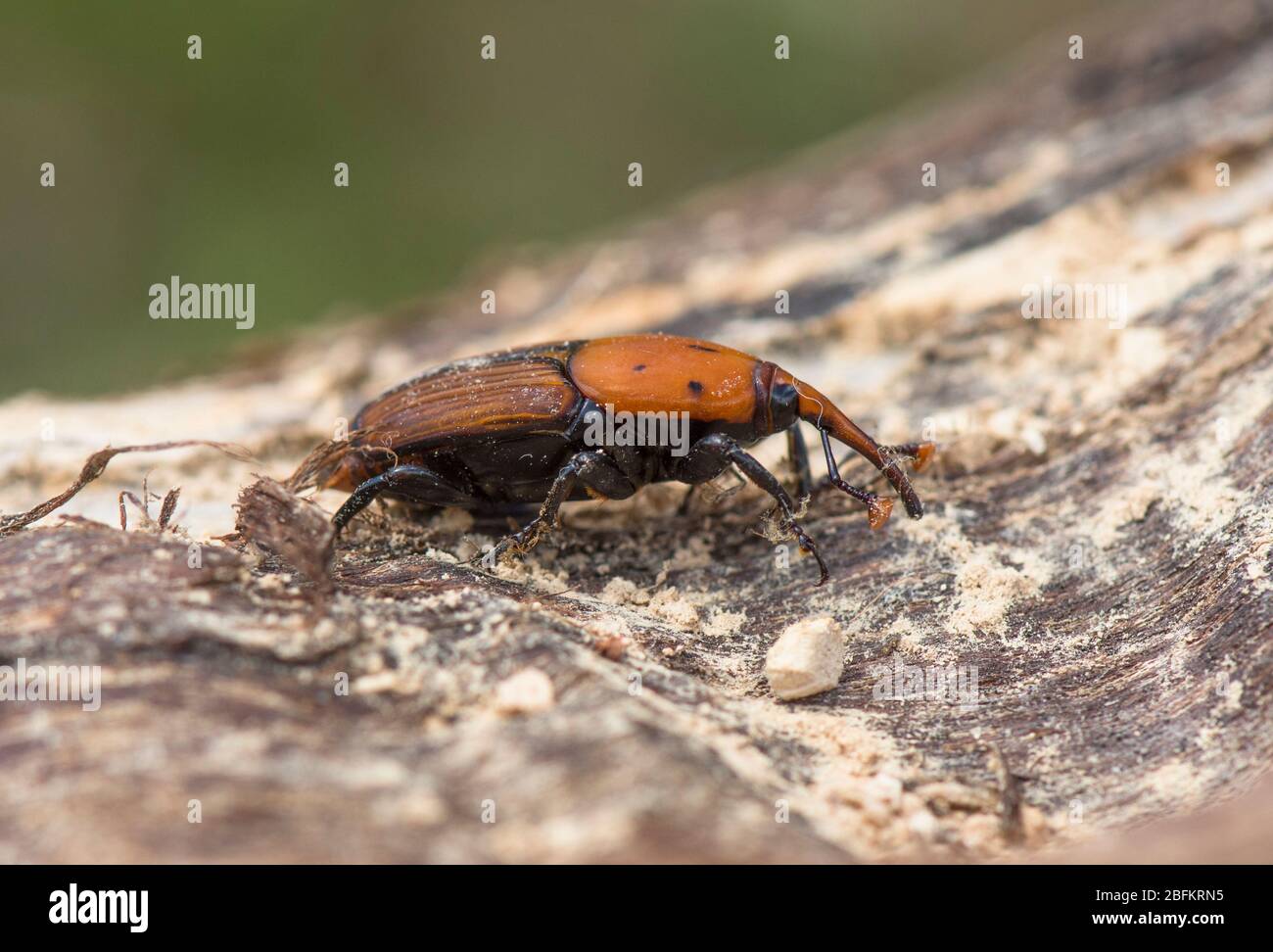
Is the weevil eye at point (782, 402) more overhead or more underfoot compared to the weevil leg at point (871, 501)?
more overhead

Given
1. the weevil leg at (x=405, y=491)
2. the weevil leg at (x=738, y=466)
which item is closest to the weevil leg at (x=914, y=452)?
the weevil leg at (x=738, y=466)

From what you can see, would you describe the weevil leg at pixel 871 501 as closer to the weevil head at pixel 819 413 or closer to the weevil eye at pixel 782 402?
the weevil head at pixel 819 413

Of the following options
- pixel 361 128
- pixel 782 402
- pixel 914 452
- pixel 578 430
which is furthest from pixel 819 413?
pixel 361 128

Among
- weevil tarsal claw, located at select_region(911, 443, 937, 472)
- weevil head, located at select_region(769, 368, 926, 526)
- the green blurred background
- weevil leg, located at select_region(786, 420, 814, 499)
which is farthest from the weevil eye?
the green blurred background

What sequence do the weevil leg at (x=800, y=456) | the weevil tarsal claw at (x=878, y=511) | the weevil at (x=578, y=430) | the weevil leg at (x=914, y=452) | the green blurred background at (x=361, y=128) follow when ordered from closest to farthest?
the weevil tarsal claw at (x=878, y=511), the weevil at (x=578, y=430), the weevil leg at (x=914, y=452), the weevil leg at (x=800, y=456), the green blurred background at (x=361, y=128)

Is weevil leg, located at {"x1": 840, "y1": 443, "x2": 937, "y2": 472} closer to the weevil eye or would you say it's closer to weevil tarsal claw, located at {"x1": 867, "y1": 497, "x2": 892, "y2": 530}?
weevil tarsal claw, located at {"x1": 867, "y1": 497, "x2": 892, "y2": 530}

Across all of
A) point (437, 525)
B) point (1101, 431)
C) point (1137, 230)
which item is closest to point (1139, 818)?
point (1101, 431)

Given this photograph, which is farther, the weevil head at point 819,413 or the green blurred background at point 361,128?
the green blurred background at point 361,128

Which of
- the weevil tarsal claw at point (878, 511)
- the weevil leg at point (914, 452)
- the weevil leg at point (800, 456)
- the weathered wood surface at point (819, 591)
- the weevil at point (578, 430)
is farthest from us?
the weevil leg at point (800, 456)
